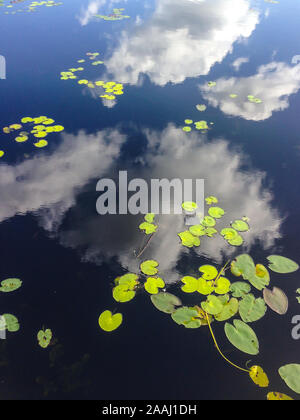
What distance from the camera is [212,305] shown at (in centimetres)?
354

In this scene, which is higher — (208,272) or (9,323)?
(208,272)

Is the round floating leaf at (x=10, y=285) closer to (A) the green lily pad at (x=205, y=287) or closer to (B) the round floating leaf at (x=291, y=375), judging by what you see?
(A) the green lily pad at (x=205, y=287)

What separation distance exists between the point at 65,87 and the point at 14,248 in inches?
266

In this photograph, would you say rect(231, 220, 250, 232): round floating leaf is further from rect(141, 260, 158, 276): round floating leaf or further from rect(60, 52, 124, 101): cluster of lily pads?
rect(60, 52, 124, 101): cluster of lily pads

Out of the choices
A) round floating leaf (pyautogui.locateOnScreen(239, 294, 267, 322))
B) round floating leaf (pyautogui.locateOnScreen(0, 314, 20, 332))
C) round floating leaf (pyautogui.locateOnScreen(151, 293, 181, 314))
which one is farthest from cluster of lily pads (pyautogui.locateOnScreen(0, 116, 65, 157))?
round floating leaf (pyautogui.locateOnScreen(239, 294, 267, 322))

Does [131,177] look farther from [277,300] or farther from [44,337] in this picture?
[277,300]

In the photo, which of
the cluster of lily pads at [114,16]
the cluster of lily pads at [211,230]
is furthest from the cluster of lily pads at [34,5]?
the cluster of lily pads at [211,230]

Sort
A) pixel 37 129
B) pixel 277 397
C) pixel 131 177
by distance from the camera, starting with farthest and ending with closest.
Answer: pixel 37 129, pixel 131 177, pixel 277 397

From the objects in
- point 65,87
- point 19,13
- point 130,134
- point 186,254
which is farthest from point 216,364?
point 19,13

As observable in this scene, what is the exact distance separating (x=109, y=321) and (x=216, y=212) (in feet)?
9.30

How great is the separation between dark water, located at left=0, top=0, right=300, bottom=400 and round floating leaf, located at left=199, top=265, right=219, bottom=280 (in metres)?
0.12

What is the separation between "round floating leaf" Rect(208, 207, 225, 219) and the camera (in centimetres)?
488

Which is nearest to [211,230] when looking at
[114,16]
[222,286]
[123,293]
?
[222,286]
